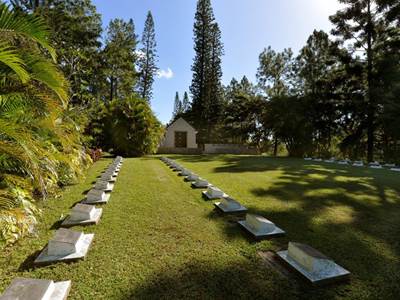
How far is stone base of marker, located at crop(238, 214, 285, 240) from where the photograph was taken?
2.56 m

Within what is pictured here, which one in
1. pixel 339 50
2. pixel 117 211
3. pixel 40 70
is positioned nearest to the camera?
pixel 40 70

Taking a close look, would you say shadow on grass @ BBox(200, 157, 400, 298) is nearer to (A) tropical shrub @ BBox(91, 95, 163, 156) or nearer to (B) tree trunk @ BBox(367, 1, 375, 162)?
(A) tropical shrub @ BBox(91, 95, 163, 156)

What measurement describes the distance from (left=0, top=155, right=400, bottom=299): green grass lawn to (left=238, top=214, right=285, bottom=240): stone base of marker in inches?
3.4

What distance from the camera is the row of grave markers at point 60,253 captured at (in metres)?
1.46

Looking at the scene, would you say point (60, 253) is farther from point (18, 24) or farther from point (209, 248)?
point (18, 24)

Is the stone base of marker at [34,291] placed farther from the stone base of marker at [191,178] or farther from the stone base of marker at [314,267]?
the stone base of marker at [191,178]

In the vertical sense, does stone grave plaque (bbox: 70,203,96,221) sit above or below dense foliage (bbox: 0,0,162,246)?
below

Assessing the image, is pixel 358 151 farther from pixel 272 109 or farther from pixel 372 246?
pixel 372 246

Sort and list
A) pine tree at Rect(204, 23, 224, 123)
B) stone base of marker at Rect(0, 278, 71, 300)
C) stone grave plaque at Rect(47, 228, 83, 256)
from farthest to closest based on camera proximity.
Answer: pine tree at Rect(204, 23, 224, 123) < stone grave plaque at Rect(47, 228, 83, 256) < stone base of marker at Rect(0, 278, 71, 300)

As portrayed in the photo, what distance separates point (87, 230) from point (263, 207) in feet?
7.96

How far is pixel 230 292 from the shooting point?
5.49ft

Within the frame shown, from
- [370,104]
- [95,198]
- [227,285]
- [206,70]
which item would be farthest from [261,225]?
[206,70]

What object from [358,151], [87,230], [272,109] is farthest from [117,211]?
[358,151]

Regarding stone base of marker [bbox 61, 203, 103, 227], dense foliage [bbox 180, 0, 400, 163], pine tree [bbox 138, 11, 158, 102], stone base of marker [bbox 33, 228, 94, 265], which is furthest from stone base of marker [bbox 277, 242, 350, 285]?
pine tree [bbox 138, 11, 158, 102]
